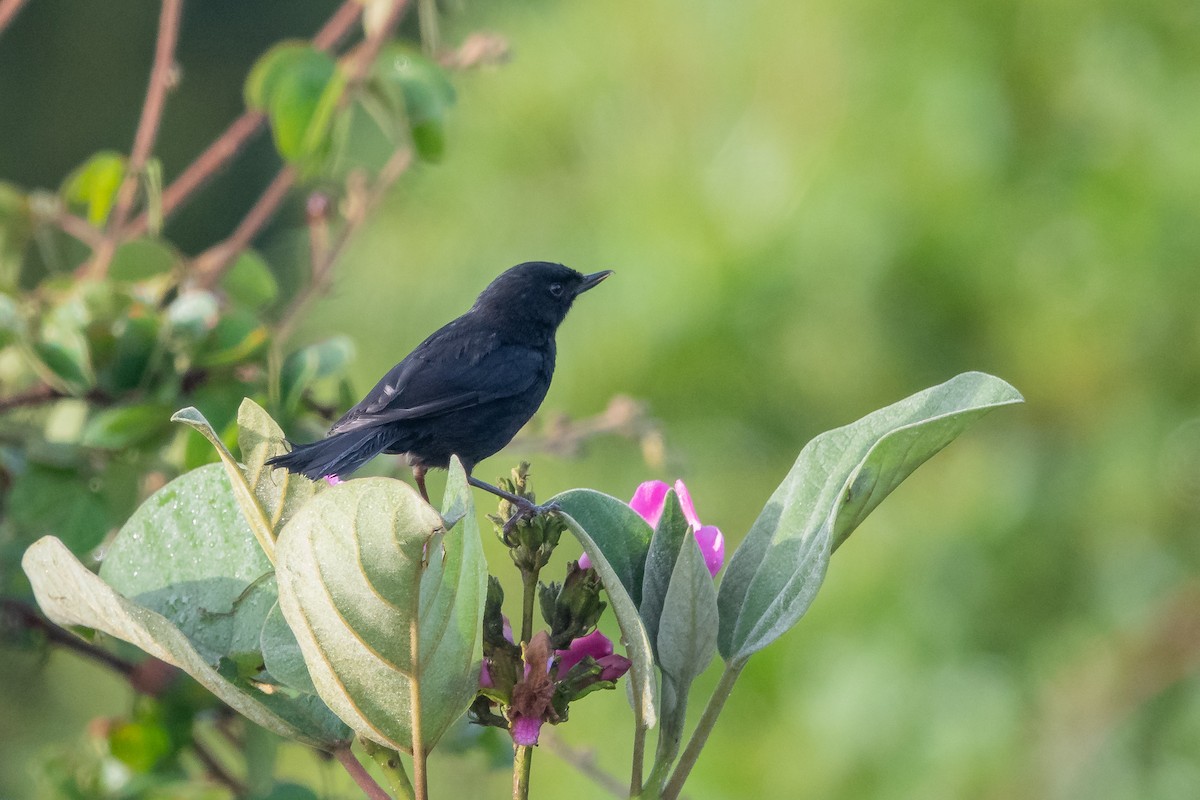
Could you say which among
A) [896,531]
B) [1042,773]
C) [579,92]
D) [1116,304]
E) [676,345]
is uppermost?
[579,92]

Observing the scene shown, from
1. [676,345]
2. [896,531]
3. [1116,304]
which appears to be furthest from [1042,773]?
[676,345]

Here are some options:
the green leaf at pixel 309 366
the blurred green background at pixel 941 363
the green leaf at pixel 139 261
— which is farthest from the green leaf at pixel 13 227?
the blurred green background at pixel 941 363

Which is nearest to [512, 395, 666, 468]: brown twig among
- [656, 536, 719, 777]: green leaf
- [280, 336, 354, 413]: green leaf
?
[280, 336, 354, 413]: green leaf

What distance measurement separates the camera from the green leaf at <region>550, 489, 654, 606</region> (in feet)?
3.21

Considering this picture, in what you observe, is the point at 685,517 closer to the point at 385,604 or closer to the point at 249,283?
the point at 385,604

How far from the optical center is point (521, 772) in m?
0.81

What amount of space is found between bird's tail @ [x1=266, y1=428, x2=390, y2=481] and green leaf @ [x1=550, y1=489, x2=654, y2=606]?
0.20 metres

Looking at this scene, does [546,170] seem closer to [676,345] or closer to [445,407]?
[676,345]

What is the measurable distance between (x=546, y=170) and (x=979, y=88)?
75.7 inches

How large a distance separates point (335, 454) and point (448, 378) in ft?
1.37

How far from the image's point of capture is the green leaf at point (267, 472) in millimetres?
900

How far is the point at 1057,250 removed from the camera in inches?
165

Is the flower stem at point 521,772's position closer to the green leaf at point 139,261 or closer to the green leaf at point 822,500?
the green leaf at point 822,500

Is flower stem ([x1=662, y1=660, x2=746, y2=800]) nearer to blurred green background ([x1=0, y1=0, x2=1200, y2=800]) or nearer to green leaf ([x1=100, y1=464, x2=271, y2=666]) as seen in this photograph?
green leaf ([x1=100, y1=464, x2=271, y2=666])
